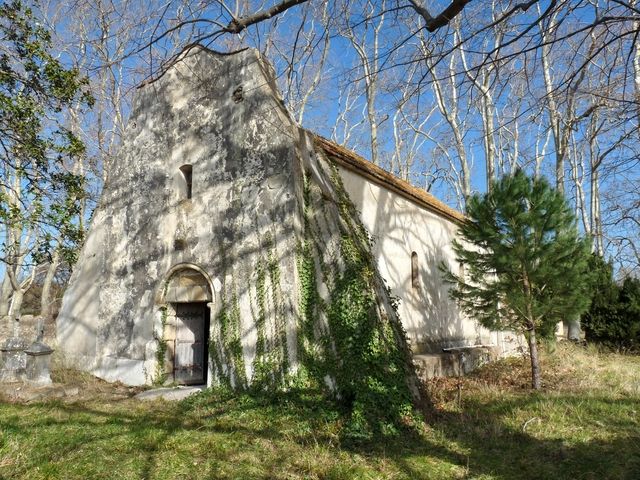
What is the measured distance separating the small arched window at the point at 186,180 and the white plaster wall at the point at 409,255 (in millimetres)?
3486

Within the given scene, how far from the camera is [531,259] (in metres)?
10.1

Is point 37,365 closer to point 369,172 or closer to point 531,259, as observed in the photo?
point 369,172

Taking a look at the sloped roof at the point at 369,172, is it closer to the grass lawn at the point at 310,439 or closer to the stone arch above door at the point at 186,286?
the stone arch above door at the point at 186,286

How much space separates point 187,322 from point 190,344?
50 cm

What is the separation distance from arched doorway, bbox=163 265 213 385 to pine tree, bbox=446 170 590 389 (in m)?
5.76

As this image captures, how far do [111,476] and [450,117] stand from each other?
18.4 m

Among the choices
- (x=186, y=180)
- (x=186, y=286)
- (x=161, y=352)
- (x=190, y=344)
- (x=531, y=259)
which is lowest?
(x=161, y=352)

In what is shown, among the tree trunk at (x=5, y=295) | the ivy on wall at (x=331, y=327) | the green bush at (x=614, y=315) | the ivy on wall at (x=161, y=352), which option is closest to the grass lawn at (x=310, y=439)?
the ivy on wall at (x=331, y=327)

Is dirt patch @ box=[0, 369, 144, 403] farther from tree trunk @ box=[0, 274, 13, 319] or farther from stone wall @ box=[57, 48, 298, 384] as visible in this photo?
tree trunk @ box=[0, 274, 13, 319]

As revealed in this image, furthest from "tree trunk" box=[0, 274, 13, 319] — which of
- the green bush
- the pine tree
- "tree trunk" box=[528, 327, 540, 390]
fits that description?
the green bush

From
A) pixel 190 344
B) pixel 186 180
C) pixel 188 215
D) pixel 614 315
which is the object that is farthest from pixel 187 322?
pixel 614 315

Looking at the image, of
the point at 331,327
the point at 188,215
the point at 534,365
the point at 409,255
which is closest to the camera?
the point at 331,327

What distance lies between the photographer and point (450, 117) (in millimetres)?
20125

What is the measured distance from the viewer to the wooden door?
34.7 ft
